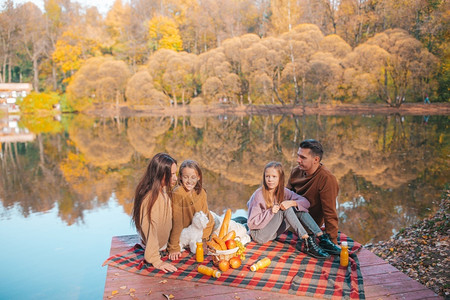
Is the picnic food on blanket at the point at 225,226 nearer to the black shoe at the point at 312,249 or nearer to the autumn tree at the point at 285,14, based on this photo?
the black shoe at the point at 312,249

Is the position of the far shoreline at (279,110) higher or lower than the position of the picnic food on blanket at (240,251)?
higher

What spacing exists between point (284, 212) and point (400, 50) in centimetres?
2944

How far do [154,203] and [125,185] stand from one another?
239 inches

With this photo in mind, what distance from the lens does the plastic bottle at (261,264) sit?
138 inches

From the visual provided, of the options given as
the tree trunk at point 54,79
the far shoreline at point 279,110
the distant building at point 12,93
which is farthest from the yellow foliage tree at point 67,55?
the far shoreline at point 279,110

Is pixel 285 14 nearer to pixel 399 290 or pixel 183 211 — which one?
pixel 183 211

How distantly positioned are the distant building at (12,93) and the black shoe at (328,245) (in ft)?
138

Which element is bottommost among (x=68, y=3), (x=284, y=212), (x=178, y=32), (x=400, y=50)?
(x=284, y=212)

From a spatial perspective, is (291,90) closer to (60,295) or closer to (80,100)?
(80,100)

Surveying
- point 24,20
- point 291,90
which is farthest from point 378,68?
point 24,20

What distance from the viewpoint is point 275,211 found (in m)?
4.05

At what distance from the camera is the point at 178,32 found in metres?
47.8

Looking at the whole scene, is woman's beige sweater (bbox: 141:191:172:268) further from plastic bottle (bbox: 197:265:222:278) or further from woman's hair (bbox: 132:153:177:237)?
plastic bottle (bbox: 197:265:222:278)

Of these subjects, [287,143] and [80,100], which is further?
[80,100]
